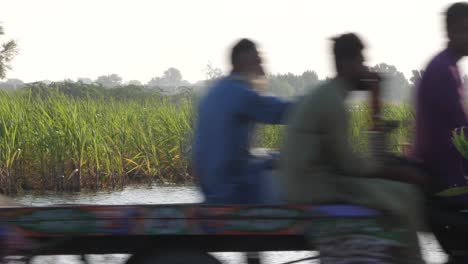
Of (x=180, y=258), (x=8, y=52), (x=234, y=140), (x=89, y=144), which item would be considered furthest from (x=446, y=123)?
(x=8, y=52)

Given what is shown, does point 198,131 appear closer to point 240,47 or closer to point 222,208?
point 240,47

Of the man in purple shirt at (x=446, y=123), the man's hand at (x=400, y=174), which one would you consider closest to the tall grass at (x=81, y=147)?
the man in purple shirt at (x=446, y=123)

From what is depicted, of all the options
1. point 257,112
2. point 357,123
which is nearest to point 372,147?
point 257,112

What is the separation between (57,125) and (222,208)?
694 centimetres

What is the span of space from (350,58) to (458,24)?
61 centimetres

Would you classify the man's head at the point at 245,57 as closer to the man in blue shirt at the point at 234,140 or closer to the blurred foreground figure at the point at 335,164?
the man in blue shirt at the point at 234,140

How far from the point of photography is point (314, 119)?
131 inches

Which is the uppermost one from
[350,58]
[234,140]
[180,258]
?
[350,58]

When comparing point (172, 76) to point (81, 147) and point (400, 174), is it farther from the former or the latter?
point (400, 174)

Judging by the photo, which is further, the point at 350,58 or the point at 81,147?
the point at 81,147

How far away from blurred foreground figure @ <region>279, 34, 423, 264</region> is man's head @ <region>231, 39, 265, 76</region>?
0.59 m

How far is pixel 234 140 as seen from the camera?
382cm

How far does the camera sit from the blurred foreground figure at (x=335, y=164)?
3.28 meters

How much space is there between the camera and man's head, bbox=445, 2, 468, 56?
3.73 metres
